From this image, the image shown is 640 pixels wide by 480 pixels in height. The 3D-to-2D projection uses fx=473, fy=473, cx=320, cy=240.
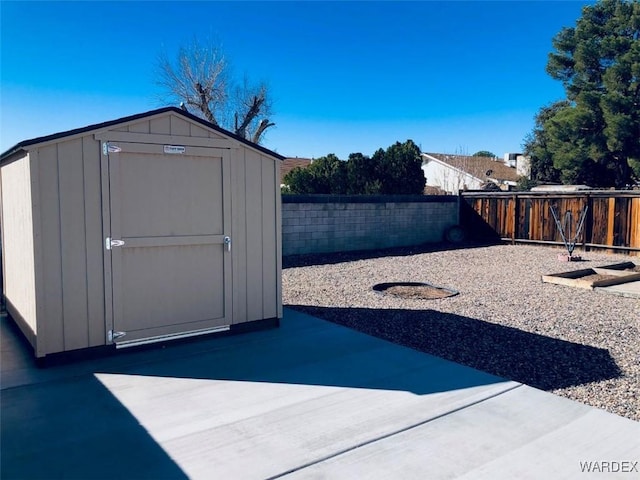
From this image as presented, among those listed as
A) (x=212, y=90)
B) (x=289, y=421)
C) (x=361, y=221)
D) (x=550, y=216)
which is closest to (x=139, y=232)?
(x=289, y=421)

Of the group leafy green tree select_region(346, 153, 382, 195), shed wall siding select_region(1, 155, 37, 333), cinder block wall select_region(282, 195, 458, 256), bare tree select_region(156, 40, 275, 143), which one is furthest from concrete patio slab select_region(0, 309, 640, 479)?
bare tree select_region(156, 40, 275, 143)

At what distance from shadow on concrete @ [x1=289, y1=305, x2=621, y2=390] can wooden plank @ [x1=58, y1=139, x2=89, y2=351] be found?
2.87 meters

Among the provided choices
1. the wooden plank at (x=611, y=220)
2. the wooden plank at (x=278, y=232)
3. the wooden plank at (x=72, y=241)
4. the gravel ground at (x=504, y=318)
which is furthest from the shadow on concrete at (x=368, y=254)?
the wooden plank at (x=72, y=241)

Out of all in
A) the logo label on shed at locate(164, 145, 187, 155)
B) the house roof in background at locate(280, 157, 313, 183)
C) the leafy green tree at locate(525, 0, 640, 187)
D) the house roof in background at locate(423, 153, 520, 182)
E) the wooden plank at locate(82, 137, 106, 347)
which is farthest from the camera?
the house roof in background at locate(423, 153, 520, 182)

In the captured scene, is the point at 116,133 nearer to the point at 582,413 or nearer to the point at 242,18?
the point at 582,413

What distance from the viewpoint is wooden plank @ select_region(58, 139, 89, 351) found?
412cm

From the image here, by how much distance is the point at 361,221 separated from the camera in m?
12.9

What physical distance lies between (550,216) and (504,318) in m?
8.86

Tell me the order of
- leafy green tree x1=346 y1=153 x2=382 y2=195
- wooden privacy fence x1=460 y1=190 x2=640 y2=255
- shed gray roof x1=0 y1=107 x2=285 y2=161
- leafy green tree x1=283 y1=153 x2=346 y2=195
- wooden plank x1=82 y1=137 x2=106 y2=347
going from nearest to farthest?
shed gray roof x1=0 y1=107 x2=285 y2=161
wooden plank x1=82 y1=137 x2=106 y2=347
wooden privacy fence x1=460 y1=190 x2=640 y2=255
leafy green tree x1=283 y1=153 x2=346 y2=195
leafy green tree x1=346 y1=153 x2=382 y2=195

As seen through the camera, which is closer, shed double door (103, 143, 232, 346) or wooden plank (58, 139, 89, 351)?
wooden plank (58, 139, 89, 351)

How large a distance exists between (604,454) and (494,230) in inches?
505

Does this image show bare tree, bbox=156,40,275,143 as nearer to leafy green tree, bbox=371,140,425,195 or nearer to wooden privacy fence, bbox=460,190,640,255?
leafy green tree, bbox=371,140,425,195

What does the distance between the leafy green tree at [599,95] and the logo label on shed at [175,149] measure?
2095cm

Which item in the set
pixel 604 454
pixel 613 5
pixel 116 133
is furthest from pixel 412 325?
pixel 613 5
